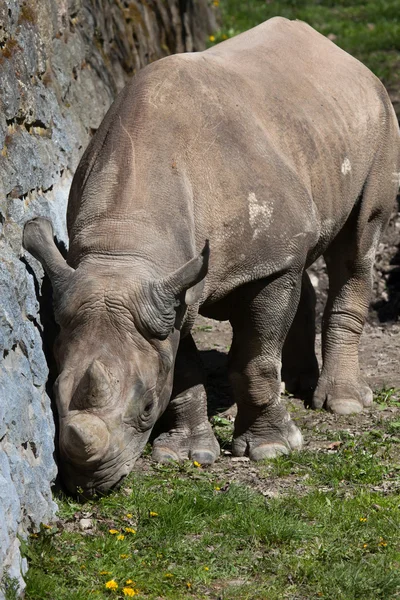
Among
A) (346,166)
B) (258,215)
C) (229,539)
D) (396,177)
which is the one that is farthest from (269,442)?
(396,177)

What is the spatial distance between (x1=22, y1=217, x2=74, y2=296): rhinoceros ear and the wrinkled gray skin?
0.01 meters

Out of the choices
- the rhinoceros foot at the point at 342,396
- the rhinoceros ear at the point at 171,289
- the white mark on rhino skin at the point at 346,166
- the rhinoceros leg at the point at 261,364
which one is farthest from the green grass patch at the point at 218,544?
the white mark on rhino skin at the point at 346,166

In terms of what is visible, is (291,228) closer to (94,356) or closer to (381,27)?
(94,356)

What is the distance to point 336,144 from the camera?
739cm

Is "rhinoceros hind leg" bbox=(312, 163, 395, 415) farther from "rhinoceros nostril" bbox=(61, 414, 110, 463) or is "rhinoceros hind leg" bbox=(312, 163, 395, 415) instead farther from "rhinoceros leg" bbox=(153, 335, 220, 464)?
"rhinoceros nostril" bbox=(61, 414, 110, 463)

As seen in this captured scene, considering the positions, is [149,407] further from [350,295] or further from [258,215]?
[350,295]

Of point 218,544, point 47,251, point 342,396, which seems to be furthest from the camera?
point 342,396

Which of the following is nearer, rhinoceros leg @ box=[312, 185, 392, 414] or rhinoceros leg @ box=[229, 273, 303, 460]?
rhinoceros leg @ box=[229, 273, 303, 460]

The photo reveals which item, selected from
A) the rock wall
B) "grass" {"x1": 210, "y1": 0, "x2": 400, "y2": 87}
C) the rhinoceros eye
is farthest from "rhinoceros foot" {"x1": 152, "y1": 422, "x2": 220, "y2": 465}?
"grass" {"x1": 210, "y1": 0, "x2": 400, "y2": 87}

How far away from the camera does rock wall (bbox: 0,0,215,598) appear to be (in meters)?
5.24

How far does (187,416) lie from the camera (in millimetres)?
6871

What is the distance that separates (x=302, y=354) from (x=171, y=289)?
3.22m

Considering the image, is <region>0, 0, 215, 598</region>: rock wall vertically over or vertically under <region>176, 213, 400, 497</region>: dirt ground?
over

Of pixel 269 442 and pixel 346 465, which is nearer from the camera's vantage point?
pixel 346 465
